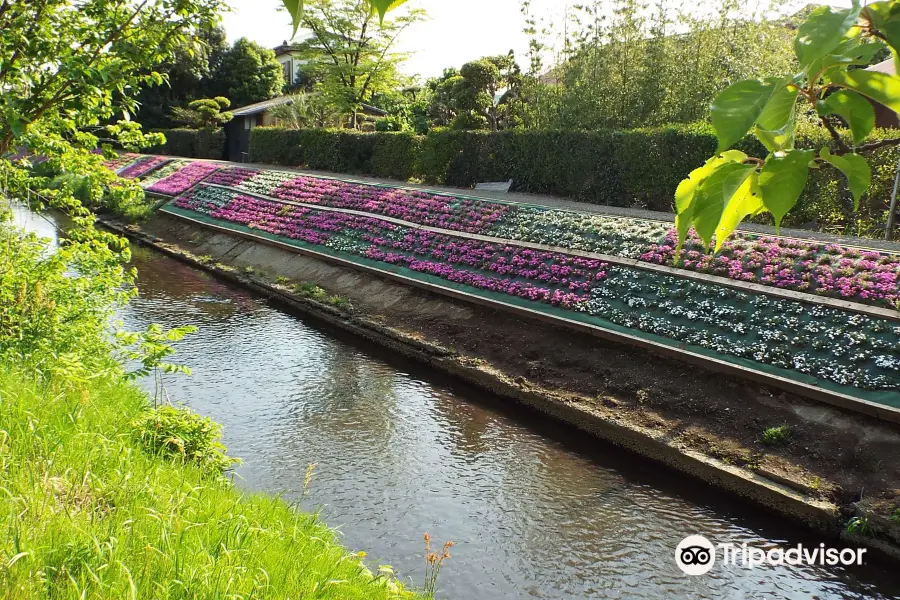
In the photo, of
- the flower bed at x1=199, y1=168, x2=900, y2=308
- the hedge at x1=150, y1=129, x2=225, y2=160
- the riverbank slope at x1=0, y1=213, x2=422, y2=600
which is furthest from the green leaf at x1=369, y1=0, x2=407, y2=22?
the hedge at x1=150, y1=129, x2=225, y2=160

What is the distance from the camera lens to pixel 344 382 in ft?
38.1

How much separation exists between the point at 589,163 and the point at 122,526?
17751 mm

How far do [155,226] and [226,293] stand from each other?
392 inches

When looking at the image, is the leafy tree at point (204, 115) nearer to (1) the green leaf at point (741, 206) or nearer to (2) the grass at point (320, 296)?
(2) the grass at point (320, 296)

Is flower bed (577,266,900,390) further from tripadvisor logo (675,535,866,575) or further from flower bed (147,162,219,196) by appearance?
flower bed (147,162,219,196)

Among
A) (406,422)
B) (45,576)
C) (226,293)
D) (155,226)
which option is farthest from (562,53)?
Result: (45,576)

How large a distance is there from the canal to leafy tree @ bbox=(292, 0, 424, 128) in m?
25.1

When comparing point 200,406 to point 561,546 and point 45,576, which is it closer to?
point 561,546

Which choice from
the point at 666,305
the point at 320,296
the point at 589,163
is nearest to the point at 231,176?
the point at 320,296

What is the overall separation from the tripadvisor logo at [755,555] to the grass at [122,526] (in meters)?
3.15

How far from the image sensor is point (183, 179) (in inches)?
1187

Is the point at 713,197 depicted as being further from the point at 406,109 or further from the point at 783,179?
the point at 406,109

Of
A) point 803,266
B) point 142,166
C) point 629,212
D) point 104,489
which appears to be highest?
point 629,212

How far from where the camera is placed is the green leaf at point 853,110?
104 centimetres
